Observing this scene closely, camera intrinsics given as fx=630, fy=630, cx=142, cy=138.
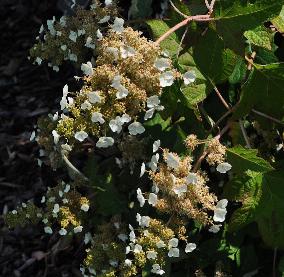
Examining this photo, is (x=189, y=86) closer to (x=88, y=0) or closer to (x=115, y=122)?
(x=115, y=122)

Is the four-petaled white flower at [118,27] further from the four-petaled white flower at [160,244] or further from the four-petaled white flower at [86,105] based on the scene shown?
the four-petaled white flower at [160,244]

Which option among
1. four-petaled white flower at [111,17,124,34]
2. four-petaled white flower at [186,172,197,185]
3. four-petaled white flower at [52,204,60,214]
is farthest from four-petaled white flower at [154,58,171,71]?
four-petaled white flower at [52,204,60,214]

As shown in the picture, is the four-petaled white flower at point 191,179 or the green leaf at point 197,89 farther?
the green leaf at point 197,89

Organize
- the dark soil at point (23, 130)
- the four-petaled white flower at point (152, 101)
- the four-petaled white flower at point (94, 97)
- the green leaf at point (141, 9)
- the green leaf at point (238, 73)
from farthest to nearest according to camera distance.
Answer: the dark soil at point (23, 130), the green leaf at point (141, 9), the green leaf at point (238, 73), the four-petaled white flower at point (152, 101), the four-petaled white flower at point (94, 97)

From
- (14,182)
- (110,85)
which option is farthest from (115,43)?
(14,182)

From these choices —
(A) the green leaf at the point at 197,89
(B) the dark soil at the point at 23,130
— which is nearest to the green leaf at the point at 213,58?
(A) the green leaf at the point at 197,89

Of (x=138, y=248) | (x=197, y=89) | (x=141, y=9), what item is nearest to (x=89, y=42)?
(x=197, y=89)
